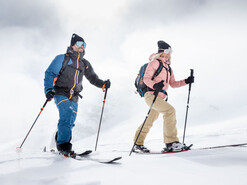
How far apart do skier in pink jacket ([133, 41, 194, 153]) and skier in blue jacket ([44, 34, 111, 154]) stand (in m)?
1.53

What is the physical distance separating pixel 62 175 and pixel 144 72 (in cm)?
322

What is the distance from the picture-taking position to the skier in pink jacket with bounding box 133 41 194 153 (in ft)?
13.7

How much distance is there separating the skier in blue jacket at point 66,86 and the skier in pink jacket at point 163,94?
1526mm

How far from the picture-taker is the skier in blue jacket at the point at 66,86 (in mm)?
3818

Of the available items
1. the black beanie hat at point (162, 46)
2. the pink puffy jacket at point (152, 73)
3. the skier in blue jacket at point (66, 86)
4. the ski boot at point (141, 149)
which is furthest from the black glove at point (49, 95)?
the black beanie hat at point (162, 46)

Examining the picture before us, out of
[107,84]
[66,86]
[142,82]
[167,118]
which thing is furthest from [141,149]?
[66,86]

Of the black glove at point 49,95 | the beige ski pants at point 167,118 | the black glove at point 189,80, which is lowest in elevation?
the beige ski pants at point 167,118

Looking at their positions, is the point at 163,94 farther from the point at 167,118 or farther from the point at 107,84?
the point at 107,84

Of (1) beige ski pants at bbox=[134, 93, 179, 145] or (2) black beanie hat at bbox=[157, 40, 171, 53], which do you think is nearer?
(1) beige ski pants at bbox=[134, 93, 179, 145]

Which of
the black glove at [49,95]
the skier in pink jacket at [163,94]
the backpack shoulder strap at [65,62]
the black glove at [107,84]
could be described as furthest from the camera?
the black glove at [107,84]

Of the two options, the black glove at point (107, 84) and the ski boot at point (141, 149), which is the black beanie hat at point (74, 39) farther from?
the ski boot at point (141, 149)

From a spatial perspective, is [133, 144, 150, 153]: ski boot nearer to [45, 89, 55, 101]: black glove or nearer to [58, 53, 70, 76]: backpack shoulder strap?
[45, 89, 55, 101]: black glove

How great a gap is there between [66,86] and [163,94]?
217 cm

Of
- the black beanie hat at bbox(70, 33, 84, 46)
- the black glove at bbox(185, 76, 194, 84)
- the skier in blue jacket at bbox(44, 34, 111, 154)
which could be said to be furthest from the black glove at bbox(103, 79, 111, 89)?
the black glove at bbox(185, 76, 194, 84)
